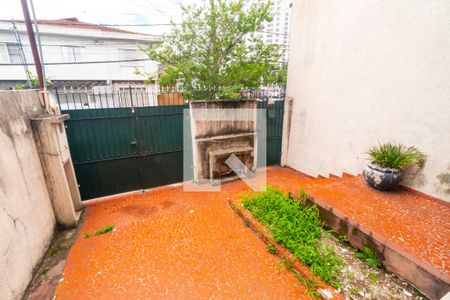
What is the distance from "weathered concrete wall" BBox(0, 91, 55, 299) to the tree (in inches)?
122

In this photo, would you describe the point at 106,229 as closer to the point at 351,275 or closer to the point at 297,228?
the point at 297,228

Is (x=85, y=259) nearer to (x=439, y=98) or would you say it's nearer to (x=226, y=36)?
(x=226, y=36)

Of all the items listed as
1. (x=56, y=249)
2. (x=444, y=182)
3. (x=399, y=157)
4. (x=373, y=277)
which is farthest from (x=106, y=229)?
(x=444, y=182)

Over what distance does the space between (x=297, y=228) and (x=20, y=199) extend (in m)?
3.94

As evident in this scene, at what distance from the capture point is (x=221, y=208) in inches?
171

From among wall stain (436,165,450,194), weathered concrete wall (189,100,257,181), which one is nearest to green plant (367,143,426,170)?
wall stain (436,165,450,194)

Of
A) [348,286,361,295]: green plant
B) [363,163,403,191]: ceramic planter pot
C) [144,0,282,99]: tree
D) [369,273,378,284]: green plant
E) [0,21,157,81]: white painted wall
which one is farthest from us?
[0,21,157,81]: white painted wall

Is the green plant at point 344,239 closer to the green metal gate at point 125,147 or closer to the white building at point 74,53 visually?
the green metal gate at point 125,147

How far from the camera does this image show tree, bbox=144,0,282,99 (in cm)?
507

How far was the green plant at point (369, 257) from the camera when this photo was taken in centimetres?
253

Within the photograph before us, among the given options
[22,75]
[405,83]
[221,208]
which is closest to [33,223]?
[221,208]

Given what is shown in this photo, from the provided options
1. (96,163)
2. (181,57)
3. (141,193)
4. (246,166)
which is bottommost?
(141,193)

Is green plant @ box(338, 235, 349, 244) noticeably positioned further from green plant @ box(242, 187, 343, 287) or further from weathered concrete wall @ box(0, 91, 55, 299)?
weathered concrete wall @ box(0, 91, 55, 299)

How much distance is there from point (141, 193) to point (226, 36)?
465 cm
